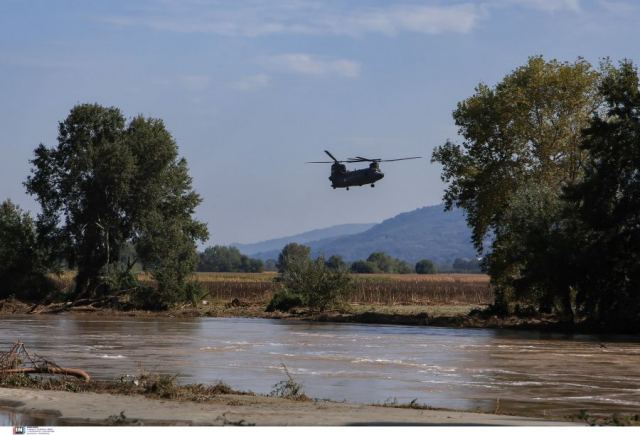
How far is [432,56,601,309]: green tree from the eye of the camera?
60719mm

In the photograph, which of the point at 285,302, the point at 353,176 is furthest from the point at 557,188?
the point at 285,302

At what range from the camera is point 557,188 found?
2386 inches

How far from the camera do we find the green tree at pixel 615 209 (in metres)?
47.3

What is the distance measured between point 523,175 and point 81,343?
3192 cm

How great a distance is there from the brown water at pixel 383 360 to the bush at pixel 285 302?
13.6 metres

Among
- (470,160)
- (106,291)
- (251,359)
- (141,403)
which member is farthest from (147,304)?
(141,403)

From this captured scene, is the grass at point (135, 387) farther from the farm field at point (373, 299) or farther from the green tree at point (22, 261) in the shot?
the green tree at point (22, 261)

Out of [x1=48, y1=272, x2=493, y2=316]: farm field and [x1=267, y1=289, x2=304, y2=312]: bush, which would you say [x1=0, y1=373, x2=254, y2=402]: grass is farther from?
[x1=267, y1=289, x2=304, y2=312]: bush

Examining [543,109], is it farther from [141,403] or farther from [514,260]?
[141,403]

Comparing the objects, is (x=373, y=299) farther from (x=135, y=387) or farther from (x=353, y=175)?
(x=135, y=387)

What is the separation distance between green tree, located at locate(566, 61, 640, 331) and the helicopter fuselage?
419 inches

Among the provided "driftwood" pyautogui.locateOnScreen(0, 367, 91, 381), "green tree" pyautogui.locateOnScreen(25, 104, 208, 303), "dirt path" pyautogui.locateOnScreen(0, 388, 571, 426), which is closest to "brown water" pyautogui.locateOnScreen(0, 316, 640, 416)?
"dirt path" pyautogui.locateOnScreen(0, 388, 571, 426)

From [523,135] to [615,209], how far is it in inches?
577

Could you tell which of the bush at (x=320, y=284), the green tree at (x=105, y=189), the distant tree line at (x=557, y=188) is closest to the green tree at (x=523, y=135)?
the distant tree line at (x=557, y=188)
